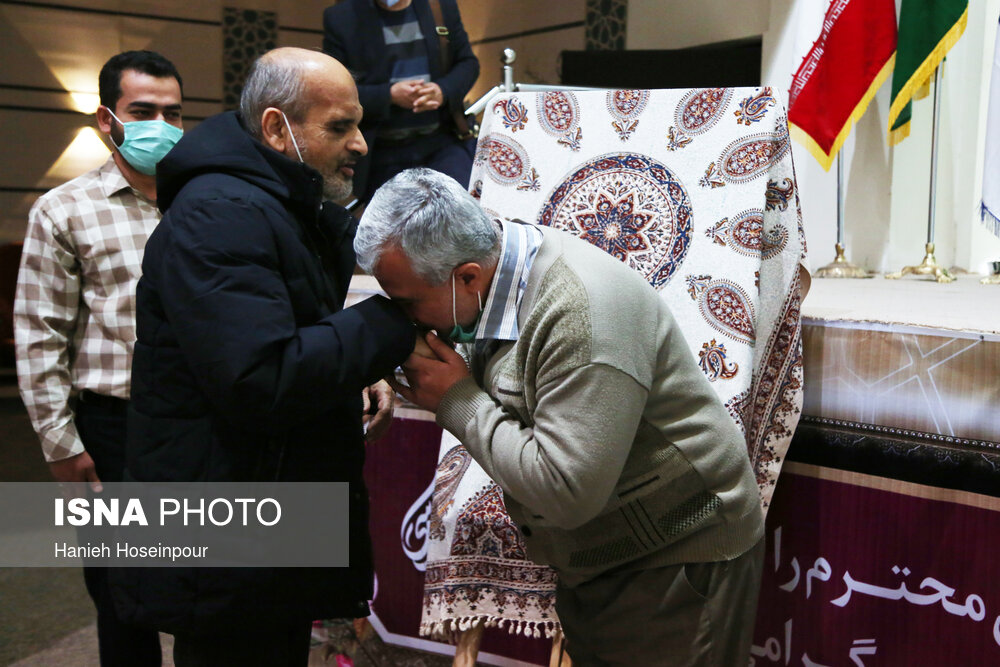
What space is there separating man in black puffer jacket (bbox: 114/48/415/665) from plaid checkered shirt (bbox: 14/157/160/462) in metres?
0.70

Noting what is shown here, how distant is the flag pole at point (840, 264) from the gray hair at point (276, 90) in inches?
120

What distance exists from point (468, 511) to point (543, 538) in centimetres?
56

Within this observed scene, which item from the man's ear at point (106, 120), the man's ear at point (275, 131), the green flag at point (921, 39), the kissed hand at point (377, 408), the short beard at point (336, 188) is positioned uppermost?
the green flag at point (921, 39)

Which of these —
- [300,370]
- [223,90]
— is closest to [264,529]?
[300,370]

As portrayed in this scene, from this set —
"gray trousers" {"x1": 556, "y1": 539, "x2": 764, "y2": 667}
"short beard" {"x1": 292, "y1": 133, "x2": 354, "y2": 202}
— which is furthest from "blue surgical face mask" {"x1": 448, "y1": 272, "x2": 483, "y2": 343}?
"gray trousers" {"x1": 556, "y1": 539, "x2": 764, "y2": 667}

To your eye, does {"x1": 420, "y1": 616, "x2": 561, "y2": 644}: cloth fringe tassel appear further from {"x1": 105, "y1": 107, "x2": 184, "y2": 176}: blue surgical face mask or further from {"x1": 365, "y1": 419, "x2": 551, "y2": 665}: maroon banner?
{"x1": 105, "y1": 107, "x2": 184, "y2": 176}: blue surgical face mask

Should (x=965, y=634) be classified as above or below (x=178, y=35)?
below

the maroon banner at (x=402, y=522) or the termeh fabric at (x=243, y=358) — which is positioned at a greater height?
the termeh fabric at (x=243, y=358)

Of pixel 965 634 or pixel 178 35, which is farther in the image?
pixel 178 35

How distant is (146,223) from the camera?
81.0 inches

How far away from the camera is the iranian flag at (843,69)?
11.7 ft

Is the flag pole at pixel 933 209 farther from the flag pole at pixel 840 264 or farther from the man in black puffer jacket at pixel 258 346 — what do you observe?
the man in black puffer jacket at pixel 258 346

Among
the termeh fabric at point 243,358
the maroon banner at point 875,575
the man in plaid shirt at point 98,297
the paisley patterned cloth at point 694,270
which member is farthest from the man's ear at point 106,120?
the maroon banner at point 875,575

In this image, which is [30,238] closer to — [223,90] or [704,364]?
[704,364]
